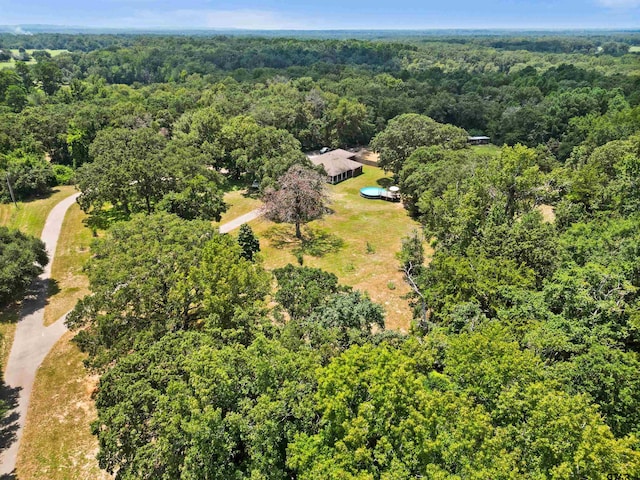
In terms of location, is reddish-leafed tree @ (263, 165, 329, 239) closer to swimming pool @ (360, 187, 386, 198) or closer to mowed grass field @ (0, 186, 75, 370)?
swimming pool @ (360, 187, 386, 198)

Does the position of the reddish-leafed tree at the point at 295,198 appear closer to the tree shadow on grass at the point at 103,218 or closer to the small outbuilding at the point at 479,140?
the tree shadow on grass at the point at 103,218

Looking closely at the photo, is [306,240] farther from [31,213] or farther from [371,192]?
[31,213]

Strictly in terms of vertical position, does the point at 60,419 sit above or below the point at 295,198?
below

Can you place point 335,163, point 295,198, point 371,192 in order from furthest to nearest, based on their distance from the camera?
1. point 335,163
2. point 371,192
3. point 295,198

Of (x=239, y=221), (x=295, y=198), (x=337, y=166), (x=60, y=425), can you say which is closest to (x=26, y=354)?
(x=60, y=425)

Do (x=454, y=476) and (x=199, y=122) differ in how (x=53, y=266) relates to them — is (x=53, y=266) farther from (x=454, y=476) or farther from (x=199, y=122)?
(x=454, y=476)
